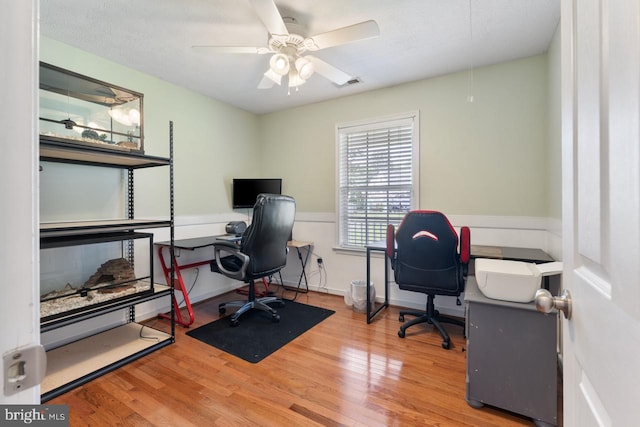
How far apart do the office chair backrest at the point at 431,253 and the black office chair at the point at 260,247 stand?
108cm

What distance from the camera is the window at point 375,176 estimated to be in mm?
3145

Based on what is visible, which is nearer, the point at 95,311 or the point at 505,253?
the point at 95,311

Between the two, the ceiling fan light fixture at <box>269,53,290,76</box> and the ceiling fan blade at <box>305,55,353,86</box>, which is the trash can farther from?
the ceiling fan light fixture at <box>269,53,290,76</box>

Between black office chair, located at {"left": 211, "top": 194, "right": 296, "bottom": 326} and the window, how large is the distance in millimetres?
983

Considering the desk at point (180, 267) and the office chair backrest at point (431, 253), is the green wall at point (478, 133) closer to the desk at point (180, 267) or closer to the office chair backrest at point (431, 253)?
the office chair backrest at point (431, 253)

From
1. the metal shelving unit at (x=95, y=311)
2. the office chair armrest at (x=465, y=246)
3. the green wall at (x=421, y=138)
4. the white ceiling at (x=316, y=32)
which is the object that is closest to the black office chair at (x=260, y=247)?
the metal shelving unit at (x=95, y=311)

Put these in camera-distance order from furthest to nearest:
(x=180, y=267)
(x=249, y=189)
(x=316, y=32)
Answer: (x=249, y=189) < (x=180, y=267) < (x=316, y=32)

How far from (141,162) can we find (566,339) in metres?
2.77

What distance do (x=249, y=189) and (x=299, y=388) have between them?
2523 mm

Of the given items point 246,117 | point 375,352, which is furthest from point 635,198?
point 246,117

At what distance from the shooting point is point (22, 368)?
1.33 feet

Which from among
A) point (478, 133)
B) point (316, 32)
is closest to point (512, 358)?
point (478, 133)

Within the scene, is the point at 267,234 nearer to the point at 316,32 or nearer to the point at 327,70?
the point at 327,70

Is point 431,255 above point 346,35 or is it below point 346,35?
below
